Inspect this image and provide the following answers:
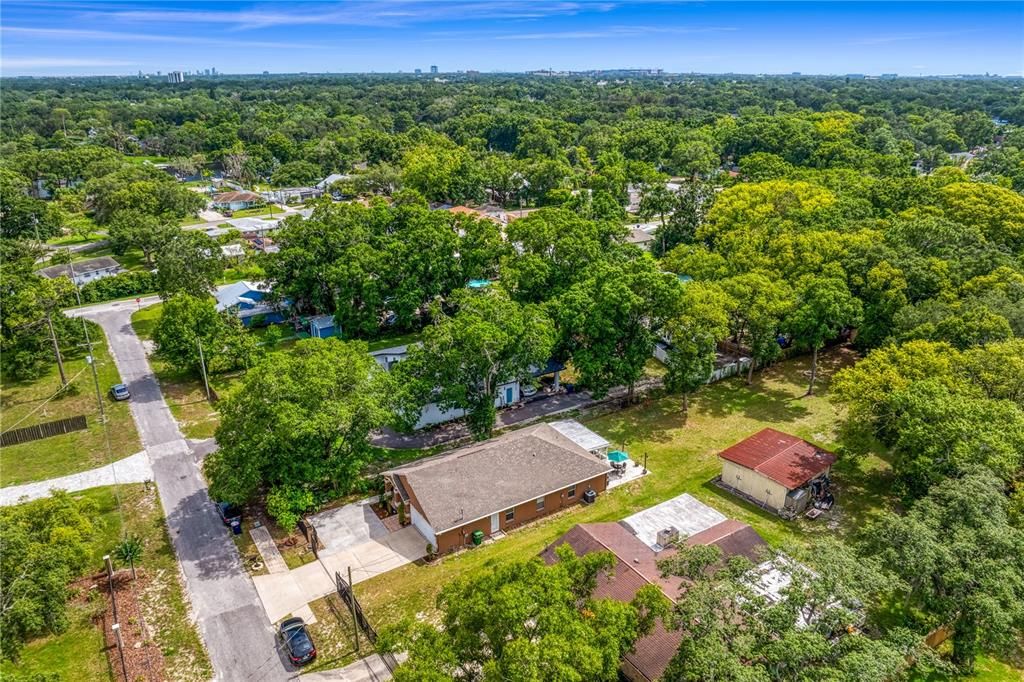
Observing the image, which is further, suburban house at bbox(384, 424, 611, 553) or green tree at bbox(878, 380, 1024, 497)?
suburban house at bbox(384, 424, 611, 553)

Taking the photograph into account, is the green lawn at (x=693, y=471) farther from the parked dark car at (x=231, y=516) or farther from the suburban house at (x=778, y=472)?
the parked dark car at (x=231, y=516)

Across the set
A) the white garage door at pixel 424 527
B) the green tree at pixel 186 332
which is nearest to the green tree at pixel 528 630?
the white garage door at pixel 424 527

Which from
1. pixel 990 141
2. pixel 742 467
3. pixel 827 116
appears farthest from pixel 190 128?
pixel 990 141

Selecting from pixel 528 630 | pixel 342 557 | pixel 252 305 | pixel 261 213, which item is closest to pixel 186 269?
pixel 252 305

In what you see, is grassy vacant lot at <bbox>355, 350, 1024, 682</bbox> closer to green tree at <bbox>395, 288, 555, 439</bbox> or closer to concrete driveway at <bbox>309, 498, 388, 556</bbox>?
concrete driveway at <bbox>309, 498, 388, 556</bbox>

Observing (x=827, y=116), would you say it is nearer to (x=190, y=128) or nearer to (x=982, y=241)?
(x=982, y=241)

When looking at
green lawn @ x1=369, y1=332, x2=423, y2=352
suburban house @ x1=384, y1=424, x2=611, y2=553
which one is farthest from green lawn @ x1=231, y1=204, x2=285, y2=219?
suburban house @ x1=384, y1=424, x2=611, y2=553
